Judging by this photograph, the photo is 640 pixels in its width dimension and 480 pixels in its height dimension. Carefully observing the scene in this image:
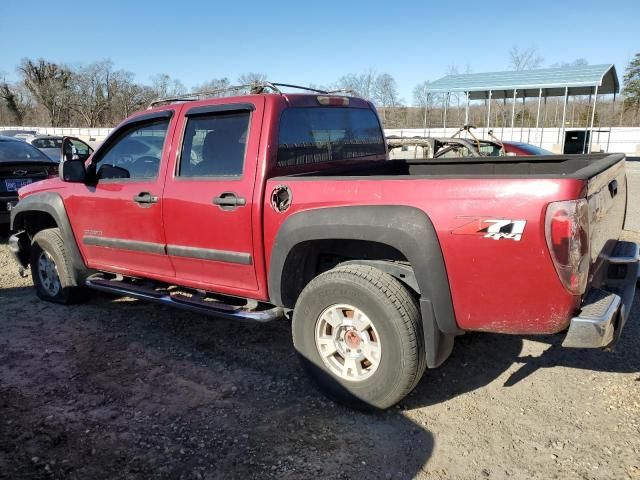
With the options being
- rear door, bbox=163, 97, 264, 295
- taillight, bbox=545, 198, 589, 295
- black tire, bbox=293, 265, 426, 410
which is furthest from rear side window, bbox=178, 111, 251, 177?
taillight, bbox=545, 198, 589, 295

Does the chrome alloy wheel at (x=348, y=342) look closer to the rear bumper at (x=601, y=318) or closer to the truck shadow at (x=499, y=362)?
the truck shadow at (x=499, y=362)

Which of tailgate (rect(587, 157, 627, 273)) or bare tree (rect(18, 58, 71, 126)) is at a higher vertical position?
bare tree (rect(18, 58, 71, 126))

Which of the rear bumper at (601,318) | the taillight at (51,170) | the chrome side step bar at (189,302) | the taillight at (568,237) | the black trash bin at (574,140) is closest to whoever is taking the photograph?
the taillight at (568,237)

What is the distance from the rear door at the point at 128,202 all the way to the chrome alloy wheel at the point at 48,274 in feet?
2.39

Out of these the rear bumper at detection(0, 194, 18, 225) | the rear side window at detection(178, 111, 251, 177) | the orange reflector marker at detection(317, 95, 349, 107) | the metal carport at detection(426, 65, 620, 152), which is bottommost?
the rear bumper at detection(0, 194, 18, 225)

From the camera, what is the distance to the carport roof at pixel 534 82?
24234 mm

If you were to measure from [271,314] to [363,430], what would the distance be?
1009 mm

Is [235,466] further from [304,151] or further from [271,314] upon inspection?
[304,151]

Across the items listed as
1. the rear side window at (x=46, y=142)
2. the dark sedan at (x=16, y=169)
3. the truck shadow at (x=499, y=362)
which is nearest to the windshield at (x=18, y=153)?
the dark sedan at (x=16, y=169)

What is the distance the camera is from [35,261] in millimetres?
5461

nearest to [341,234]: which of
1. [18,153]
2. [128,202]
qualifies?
[128,202]

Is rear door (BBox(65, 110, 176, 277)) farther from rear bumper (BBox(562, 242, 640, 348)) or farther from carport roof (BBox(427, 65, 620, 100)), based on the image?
carport roof (BBox(427, 65, 620, 100))

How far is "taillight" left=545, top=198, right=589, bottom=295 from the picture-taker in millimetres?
2410

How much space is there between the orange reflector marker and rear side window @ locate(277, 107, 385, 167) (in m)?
0.04
